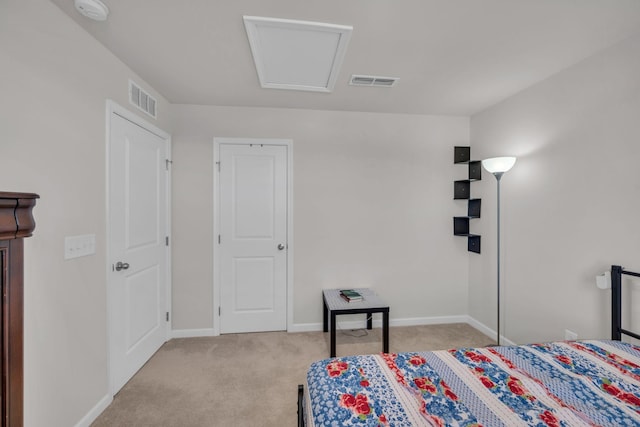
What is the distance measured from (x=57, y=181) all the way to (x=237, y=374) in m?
1.84

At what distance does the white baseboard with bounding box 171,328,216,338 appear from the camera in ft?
9.51

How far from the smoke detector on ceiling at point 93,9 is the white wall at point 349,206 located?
136 centimetres

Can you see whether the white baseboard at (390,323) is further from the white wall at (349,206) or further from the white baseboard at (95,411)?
the white baseboard at (95,411)

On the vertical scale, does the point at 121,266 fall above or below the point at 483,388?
above

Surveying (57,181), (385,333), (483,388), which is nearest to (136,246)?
(57,181)

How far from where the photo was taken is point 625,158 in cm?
178

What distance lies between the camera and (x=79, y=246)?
1.67m

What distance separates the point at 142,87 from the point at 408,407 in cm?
288

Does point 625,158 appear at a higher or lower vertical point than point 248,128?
lower

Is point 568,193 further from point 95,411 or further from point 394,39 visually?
point 95,411

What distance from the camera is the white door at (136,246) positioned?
6.56ft

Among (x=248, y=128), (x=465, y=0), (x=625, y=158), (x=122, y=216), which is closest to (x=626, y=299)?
(x=625, y=158)

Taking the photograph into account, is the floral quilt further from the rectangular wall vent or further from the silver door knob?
the rectangular wall vent

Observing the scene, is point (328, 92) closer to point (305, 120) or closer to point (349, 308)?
point (305, 120)
